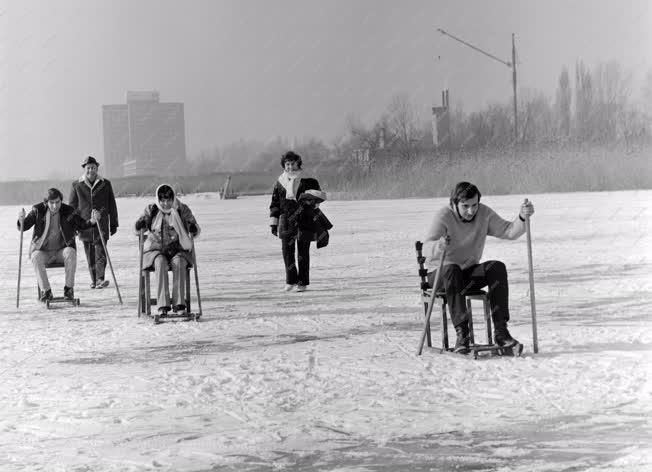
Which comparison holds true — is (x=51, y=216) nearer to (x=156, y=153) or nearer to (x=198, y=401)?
(x=198, y=401)

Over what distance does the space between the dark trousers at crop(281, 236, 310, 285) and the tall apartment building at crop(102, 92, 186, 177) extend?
46245 mm

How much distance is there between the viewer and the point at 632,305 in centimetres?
923

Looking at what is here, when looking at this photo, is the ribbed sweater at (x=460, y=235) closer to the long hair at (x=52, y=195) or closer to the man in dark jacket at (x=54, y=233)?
the man in dark jacket at (x=54, y=233)

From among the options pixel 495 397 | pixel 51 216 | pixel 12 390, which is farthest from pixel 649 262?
pixel 12 390

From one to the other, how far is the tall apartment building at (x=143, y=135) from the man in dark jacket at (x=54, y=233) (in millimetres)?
46517

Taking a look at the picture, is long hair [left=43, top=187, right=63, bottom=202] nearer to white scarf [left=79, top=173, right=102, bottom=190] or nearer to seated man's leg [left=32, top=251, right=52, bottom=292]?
seated man's leg [left=32, top=251, right=52, bottom=292]

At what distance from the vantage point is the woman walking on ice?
36.8 feet

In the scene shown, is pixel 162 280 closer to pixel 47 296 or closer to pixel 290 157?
pixel 47 296

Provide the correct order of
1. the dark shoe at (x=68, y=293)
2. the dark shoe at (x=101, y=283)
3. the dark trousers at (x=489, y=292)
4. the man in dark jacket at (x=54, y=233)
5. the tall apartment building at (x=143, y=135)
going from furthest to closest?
the tall apartment building at (x=143, y=135) → the dark shoe at (x=101, y=283) → the man in dark jacket at (x=54, y=233) → the dark shoe at (x=68, y=293) → the dark trousers at (x=489, y=292)

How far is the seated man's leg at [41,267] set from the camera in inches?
413

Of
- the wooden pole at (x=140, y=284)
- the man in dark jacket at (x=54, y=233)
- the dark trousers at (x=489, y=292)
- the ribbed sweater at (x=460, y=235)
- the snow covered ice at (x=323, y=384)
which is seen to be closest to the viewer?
the snow covered ice at (x=323, y=384)

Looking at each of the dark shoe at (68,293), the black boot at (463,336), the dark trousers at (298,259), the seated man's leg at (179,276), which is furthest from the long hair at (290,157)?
the black boot at (463,336)

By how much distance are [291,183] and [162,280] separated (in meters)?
2.62

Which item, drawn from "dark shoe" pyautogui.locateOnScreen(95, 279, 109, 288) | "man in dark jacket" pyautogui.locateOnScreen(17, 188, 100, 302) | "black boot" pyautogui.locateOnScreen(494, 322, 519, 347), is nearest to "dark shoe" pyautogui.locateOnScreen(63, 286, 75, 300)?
"man in dark jacket" pyautogui.locateOnScreen(17, 188, 100, 302)
